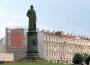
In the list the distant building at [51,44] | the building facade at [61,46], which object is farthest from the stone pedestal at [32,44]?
the building facade at [61,46]

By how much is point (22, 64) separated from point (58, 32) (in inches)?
3550

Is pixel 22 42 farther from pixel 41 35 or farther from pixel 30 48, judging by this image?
pixel 30 48

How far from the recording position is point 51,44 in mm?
123188

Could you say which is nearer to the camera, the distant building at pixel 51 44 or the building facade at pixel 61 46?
the distant building at pixel 51 44

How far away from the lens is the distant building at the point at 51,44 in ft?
342

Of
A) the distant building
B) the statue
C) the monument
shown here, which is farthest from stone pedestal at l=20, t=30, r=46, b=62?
the distant building

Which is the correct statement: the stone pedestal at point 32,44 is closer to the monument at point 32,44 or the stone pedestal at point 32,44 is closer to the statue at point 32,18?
the monument at point 32,44

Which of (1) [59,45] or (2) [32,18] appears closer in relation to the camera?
(2) [32,18]

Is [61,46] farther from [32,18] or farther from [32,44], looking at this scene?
[32,44]

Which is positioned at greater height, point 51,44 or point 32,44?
point 51,44

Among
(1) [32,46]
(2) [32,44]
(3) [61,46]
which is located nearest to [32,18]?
(2) [32,44]

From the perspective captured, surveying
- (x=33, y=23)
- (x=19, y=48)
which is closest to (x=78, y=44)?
(x=19, y=48)

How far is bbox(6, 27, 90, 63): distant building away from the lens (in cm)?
10412

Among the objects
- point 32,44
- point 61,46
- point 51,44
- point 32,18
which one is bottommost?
point 32,44
